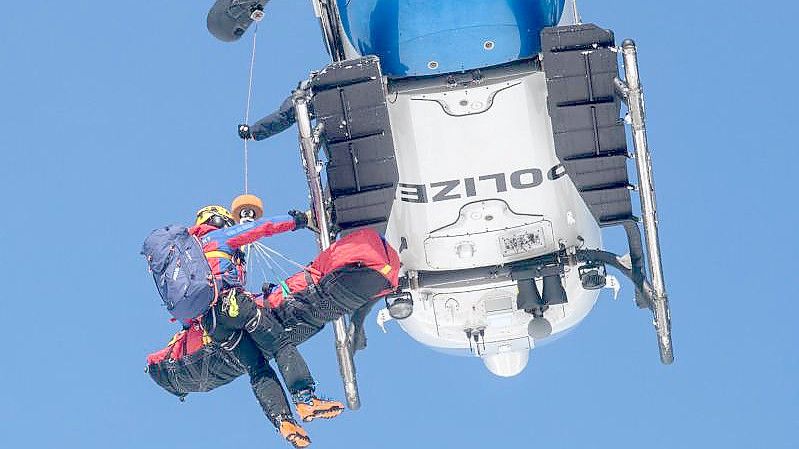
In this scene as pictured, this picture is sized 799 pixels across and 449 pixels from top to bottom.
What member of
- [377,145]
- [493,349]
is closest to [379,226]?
[377,145]

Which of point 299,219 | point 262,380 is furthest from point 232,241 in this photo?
point 262,380

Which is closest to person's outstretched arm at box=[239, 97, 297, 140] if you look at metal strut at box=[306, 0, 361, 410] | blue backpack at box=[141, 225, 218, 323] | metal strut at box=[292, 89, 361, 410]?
metal strut at box=[306, 0, 361, 410]

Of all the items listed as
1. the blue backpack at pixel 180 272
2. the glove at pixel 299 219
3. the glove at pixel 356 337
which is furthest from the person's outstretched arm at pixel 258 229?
the glove at pixel 356 337

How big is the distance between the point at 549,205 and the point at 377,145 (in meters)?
2.55

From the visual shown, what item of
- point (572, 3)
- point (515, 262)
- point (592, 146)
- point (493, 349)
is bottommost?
point (493, 349)

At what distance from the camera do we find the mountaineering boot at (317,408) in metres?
20.5

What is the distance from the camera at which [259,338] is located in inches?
835

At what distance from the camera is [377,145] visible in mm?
21656

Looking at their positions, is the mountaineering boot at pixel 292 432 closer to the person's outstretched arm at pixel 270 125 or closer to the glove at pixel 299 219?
the glove at pixel 299 219

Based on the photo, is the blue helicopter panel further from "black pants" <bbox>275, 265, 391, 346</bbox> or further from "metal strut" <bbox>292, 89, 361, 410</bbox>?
"black pants" <bbox>275, 265, 391, 346</bbox>

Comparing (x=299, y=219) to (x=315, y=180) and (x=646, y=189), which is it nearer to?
(x=315, y=180)

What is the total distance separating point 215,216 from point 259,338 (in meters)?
1.88

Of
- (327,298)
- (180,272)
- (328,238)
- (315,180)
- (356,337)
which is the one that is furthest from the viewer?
(356,337)

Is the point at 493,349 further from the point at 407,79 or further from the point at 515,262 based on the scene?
the point at 407,79
